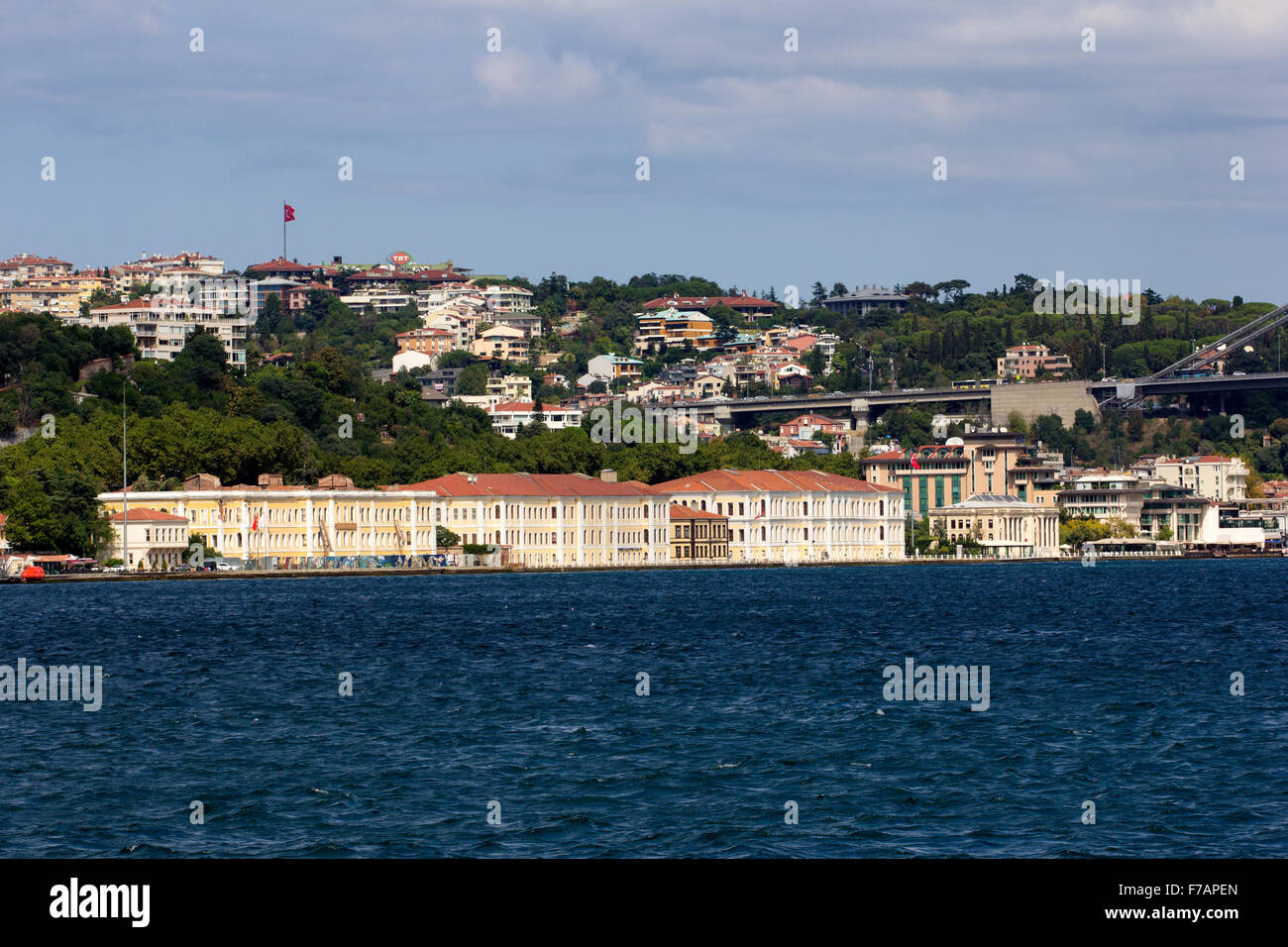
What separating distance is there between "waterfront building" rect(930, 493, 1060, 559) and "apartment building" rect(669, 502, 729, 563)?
26682mm

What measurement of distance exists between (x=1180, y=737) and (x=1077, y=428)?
15689cm

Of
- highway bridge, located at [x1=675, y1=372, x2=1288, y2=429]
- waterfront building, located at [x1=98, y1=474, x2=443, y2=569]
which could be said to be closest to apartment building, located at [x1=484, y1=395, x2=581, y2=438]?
highway bridge, located at [x1=675, y1=372, x2=1288, y2=429]

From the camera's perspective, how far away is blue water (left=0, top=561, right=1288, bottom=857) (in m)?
18.0

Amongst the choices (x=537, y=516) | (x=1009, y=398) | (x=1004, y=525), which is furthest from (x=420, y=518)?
(x=1009, y=398)

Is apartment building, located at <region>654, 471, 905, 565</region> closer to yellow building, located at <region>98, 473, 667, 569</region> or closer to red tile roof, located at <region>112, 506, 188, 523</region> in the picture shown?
yellow building, located at <region>98, 473, 667, 569</region>

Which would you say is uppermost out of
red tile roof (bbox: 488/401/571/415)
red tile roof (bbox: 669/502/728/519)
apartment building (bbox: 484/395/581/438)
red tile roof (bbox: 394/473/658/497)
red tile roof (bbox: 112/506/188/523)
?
red tile roof (bbox: 488/401/571/415)

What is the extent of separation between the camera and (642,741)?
2517cm

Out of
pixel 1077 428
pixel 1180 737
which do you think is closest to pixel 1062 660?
pixel 1180 737

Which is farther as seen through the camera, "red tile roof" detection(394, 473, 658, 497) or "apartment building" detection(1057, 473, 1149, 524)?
"apartment building" detection(1057, 473, 1149, 524)

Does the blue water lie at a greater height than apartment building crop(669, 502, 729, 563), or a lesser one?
greater

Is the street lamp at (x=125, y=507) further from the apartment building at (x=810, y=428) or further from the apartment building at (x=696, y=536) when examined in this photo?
the apartment building at (x=810, y=428)

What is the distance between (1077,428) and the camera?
178 meters
